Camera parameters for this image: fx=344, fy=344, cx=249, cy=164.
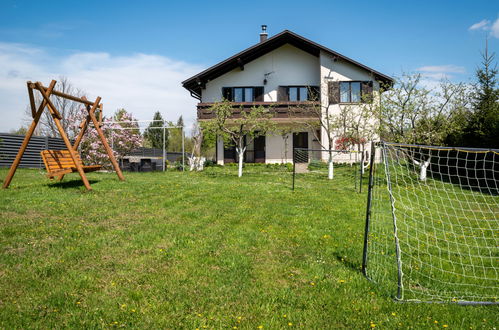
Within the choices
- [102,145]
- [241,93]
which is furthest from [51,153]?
[241,93]

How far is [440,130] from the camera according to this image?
14219 millimetres

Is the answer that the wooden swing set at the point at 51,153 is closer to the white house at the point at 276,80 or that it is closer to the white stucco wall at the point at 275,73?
the white house at the point at 276,80

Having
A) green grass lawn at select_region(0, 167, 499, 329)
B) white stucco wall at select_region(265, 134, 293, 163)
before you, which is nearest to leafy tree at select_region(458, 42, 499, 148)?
green grass lawn at select_region(0, 167, 499, 329)

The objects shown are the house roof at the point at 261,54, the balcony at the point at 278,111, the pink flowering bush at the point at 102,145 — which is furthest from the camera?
the house roof at the point at 261,54

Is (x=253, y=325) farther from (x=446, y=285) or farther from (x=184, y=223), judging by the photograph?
(x=184, y=223)

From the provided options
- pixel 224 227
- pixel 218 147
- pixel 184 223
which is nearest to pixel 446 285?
pixel 224 227

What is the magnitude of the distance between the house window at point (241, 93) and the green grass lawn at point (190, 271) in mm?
16305

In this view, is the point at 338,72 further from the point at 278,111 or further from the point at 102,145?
the point at 102,145

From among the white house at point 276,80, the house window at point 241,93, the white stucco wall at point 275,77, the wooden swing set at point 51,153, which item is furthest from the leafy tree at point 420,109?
the wooden swing set at point 51,153

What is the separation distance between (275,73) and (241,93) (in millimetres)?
2638

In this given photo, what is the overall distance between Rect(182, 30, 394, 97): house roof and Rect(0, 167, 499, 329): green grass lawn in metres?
16.0

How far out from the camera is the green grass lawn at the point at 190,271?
3.09 meters

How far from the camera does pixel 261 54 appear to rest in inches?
907

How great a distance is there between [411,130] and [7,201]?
46.2 feet
